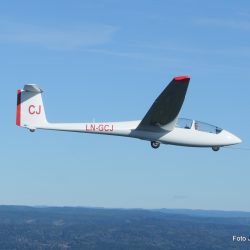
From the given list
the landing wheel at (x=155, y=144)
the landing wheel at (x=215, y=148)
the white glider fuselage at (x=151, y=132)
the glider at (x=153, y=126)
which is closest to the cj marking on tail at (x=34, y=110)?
the glider at (x=153, y=126)

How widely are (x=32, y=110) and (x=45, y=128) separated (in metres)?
1.89

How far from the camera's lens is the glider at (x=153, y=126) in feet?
146

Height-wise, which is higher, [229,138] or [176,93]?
[176,93]

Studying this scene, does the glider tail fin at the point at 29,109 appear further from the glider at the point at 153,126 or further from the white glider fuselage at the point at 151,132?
the white glider fuselage at the point at 151,132

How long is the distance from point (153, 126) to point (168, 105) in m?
2.41

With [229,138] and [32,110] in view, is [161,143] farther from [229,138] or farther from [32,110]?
[32,110]

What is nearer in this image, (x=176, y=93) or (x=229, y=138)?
(x=176, y=93)

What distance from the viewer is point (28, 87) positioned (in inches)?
1822

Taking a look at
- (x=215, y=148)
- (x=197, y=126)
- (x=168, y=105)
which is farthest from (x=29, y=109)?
(x=215, y=148)

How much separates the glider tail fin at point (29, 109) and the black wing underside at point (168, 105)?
832 cm

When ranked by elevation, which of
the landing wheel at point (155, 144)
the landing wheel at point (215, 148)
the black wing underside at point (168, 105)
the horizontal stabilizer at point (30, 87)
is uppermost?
the horizontal stabilizer at point (30, 87)

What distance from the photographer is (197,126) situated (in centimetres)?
4603

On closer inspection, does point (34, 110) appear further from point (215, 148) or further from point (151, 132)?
point (215, 148)

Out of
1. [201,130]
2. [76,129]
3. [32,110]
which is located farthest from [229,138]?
[32,110]
